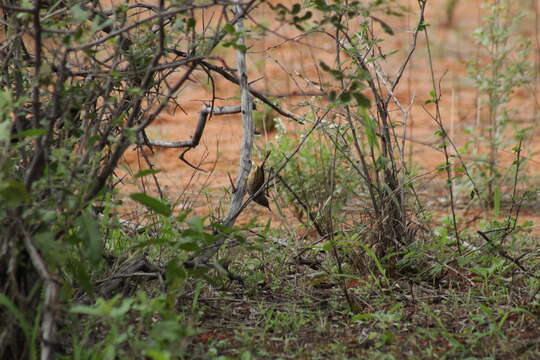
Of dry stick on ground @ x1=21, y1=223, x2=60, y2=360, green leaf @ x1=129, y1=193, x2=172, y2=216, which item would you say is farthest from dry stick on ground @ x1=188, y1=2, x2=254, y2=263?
dry stick on ground @ x1=21, y1=223, x2=60, y2=360

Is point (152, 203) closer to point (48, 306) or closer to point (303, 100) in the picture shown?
point (48, 306)

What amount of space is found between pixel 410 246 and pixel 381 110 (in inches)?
18.7

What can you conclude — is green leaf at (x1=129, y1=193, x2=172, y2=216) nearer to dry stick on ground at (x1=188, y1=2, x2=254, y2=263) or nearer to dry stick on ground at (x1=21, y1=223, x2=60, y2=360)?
dry stick on ground at (x1=21, y1=223, x2=60, y2=360)

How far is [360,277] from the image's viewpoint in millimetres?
2480

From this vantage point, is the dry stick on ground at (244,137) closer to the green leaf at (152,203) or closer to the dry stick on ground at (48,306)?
the green leaf at (152,203)

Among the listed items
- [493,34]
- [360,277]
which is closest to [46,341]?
[360,277]

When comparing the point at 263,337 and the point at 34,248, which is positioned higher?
the point at 34,248

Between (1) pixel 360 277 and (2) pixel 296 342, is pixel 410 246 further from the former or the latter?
(2) pixel 296 342

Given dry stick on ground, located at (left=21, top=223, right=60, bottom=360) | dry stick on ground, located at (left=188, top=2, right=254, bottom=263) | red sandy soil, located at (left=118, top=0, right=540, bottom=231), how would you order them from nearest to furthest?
dry stick on ground, located at (left=21, top=223, right=60, bottom=360), dry stick on ground, located at (left=188, top=2, right=254, bottom=263), red sandy soil, located at (left=118, top=0, right=540, bottom=231)

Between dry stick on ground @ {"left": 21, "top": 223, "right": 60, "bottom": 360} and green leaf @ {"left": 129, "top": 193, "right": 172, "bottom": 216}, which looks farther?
green leaf @ {"left": 129, "top": 193, "right": 172, "bottom": 216}

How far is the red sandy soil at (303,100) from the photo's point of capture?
164 inches

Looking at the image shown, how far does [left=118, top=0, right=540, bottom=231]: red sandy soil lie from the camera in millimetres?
4172

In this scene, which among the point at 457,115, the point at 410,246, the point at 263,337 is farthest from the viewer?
the point at 457,115

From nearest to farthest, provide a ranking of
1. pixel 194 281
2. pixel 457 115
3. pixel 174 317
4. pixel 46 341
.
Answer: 1. pixel 46 341
2. pixel 174 317
3. pixel 194 281
4. pixel 457 115
